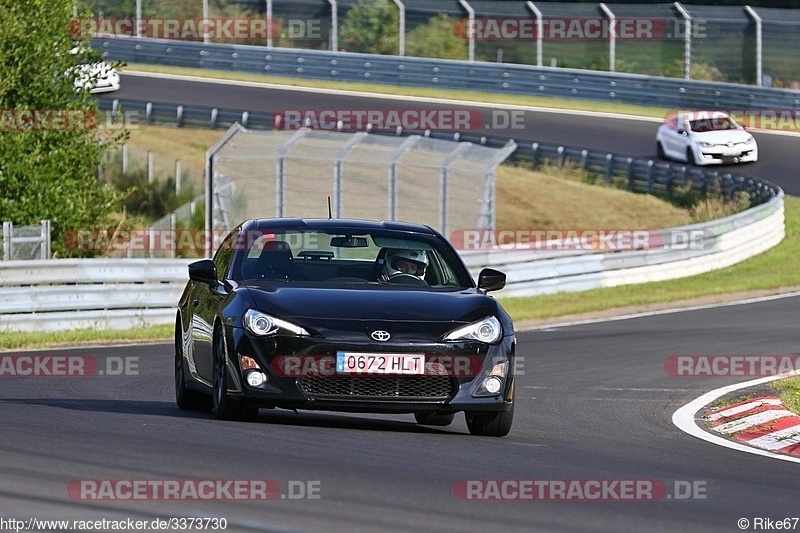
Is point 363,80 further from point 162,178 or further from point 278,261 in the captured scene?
point 278,261

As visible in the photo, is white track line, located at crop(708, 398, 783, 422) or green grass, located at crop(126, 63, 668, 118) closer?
white track line, located at crop(708, 398, 783, 422)

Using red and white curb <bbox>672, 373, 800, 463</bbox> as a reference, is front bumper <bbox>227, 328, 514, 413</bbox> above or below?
above

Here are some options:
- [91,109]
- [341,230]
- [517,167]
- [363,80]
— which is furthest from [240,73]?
[341,230]

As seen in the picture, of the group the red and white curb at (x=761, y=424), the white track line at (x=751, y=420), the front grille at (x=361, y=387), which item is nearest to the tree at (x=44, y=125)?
the red and white curb at (x=761, y=424)

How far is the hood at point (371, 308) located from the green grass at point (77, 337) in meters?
8.54

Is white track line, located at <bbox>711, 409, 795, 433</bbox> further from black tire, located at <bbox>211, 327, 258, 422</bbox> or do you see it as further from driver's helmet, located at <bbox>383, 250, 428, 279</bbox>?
black tire, located at <bbox>211, 327, 258, 422</bbox>

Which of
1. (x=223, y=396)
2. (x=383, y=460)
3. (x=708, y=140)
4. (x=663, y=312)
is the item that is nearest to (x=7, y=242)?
(x=663, y=312)

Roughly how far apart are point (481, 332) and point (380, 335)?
661 mm

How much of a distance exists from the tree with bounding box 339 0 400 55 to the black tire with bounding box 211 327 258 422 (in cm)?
3564

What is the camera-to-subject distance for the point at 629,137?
40.5 metres

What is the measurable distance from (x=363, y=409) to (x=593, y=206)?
27.7 metres

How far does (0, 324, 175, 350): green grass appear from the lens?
17344mm

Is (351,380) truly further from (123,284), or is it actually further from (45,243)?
(45,243)

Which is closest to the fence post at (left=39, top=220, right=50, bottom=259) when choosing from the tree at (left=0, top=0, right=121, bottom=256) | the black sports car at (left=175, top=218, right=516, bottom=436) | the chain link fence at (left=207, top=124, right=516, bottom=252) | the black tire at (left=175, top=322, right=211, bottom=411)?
the tree at (left=0, top=0, right=121, bottom=256)
